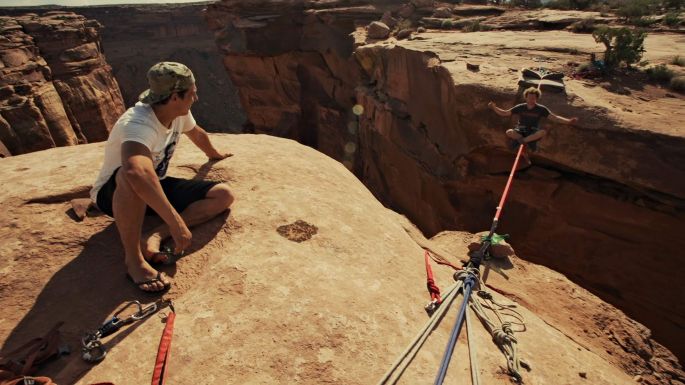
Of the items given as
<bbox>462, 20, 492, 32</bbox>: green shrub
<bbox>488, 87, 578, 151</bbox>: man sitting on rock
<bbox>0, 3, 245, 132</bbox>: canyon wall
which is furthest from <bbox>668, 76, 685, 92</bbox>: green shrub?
<bbox>0, 3, 245, 132</bbox>: canyon wall

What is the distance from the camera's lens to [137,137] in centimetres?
263

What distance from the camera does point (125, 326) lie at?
2324 millimetres

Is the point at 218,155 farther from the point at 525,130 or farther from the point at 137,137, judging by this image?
the point at 525,130

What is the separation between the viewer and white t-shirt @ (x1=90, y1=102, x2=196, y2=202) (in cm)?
266

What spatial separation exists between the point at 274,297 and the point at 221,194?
109 cm

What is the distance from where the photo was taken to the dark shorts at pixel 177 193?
2.93 meters

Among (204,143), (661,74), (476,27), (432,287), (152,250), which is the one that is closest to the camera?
(152,250)

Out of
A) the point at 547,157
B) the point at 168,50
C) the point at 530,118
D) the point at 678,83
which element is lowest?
the point at 168,50

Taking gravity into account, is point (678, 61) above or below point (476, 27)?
above

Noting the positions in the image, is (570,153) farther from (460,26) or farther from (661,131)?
(460,26)

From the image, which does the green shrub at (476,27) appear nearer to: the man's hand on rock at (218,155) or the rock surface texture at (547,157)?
the rock surface texture at (547,157)

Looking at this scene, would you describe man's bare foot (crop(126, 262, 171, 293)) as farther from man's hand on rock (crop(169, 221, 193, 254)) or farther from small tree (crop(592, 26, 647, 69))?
small tree (crop(592, 26, 647, 69))

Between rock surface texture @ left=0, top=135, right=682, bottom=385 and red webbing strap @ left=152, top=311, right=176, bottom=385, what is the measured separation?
39mm

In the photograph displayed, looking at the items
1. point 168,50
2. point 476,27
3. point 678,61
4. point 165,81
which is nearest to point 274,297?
point 165,81
